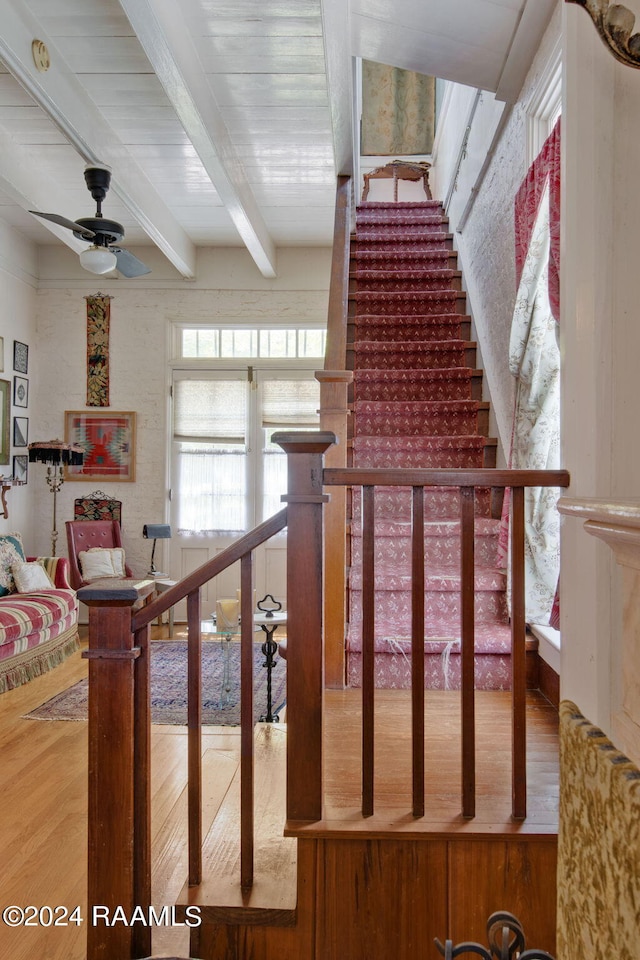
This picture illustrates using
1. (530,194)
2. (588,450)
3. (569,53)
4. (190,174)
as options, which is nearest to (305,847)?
(588,450)

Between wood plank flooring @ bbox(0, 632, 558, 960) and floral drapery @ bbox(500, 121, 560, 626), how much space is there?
1.55 feet

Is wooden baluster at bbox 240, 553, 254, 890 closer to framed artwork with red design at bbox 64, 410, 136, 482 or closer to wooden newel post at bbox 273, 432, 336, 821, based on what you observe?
wooden newel post at bbox 273, 432, 336, 821

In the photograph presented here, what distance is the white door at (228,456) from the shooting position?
6.34 m

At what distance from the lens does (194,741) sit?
1.52 metres

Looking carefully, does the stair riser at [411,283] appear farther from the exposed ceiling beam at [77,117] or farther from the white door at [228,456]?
the white door at [228,456]

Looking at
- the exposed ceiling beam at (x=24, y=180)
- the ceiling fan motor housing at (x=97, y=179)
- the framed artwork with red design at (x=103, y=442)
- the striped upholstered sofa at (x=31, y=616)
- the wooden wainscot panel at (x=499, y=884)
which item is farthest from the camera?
the framed artwork with red design at (x=103, y=442)

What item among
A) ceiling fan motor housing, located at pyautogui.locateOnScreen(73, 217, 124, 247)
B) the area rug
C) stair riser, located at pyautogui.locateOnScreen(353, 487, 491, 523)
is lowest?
the area rug

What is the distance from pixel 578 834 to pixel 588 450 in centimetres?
73

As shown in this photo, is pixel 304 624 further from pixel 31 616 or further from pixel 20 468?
pixel 20 468

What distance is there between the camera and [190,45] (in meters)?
3.40

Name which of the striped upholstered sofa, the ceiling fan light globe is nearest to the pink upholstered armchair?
the striped upholstered sofa

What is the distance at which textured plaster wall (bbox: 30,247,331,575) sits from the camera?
6328 millimetres

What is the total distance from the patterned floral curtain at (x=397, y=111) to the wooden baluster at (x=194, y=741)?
6706mm

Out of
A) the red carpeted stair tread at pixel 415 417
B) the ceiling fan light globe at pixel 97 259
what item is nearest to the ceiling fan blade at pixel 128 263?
the ceiling fan light globe at pixel 97 259
